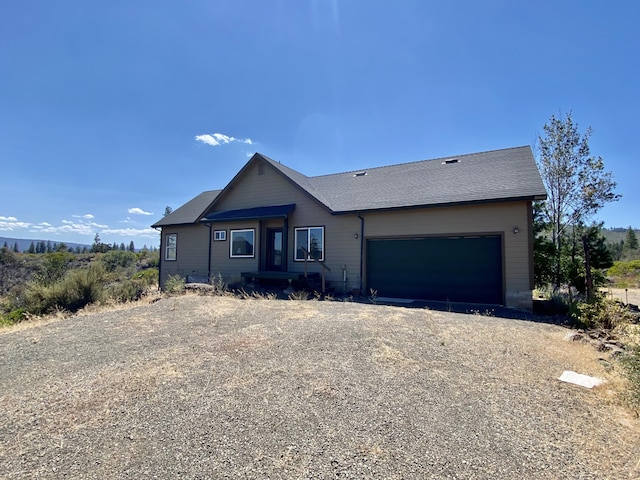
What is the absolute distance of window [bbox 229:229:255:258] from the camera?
14655mm

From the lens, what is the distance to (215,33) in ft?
35.8

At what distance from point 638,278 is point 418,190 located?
74.3 feet

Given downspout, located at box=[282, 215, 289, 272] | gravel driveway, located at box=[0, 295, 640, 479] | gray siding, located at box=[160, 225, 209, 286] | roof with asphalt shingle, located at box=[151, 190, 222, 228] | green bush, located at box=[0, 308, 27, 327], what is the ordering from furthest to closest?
roof with asphalt shingle, located at box=[151, 190, 222, 228] < gray siding, located at box=[160, 225, 209, 286] < downspout, located at box=[282, 215, 289, 272] < green bush, located at box=[0, 308, 27, 327] < gravel driveway, located at box=[0, 295, 640, 479]

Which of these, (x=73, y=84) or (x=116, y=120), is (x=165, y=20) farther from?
(x=116, y=120)

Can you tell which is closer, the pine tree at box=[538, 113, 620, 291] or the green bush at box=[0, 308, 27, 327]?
the green bush at box=[0, 308, 27, 327]

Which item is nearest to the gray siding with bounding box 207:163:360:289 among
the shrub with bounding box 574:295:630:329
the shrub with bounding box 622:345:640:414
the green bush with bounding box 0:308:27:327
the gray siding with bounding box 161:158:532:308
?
the gray siding with bounding box 161:158:532:308

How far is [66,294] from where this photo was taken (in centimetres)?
1075

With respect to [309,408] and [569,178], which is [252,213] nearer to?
[309,408]

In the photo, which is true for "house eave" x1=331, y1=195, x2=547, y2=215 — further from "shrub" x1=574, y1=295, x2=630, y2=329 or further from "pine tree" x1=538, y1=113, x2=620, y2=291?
"pine tree" x1=538, y1=113, x2=620, y2=291

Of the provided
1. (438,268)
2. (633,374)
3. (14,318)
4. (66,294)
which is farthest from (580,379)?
(14,318)

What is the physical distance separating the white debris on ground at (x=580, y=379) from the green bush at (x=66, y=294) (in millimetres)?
12622

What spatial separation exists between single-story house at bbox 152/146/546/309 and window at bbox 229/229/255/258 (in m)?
0.05

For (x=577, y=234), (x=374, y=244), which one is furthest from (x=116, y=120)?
(x=577, y=234)

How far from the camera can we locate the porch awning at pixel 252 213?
13458 millimetres
